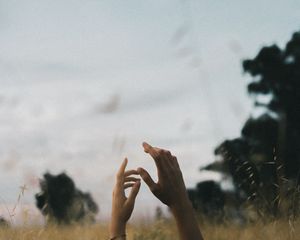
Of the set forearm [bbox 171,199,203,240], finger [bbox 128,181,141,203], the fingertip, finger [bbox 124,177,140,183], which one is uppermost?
the fingertip

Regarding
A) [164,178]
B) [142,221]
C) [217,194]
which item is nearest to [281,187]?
[164,178]

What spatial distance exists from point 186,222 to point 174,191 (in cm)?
20

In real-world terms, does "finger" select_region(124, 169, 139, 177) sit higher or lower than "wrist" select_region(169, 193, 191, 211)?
higher

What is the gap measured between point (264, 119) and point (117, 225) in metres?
15.4

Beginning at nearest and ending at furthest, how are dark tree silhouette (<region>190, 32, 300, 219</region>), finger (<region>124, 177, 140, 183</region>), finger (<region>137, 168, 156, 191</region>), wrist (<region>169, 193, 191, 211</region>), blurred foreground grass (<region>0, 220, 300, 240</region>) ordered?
finger (<region>137, 168, 156, 191</region>) < wrist (<region>169, 193, 191, 211</region>) < finger (<region>124, 177, 140, 183</region>) < blurred foreground grass (<region>0, 220, 300, 240</region>) < dark tree silhouette (<region>190, 32, 300, 219</region>)

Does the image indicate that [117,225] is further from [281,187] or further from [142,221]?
[142,221]

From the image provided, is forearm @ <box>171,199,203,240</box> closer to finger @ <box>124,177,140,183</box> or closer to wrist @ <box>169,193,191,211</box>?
wrist @ <box>169,193,191,211</box>

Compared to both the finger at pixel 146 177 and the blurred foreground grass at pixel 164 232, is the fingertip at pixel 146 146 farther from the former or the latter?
the blurred foreground grass at pixel 164 232

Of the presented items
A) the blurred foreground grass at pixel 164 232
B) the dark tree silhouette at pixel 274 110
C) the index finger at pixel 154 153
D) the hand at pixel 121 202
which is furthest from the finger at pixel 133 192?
the dark tree silhouette at pixel 274 110

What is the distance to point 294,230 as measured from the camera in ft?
17.1

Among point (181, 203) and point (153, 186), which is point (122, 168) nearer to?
point (153, 186)

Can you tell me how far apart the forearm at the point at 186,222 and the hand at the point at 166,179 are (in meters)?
0.03

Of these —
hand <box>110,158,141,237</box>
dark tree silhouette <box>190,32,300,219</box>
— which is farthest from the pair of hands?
dark tree silhouette <box>190,32,300,219</box>

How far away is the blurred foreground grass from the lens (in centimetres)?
531
